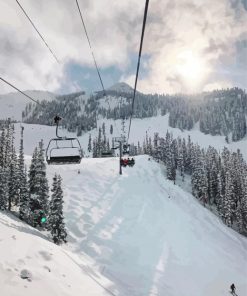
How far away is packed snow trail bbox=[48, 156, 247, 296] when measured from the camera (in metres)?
38.2

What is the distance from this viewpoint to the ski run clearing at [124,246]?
1741 centimetres

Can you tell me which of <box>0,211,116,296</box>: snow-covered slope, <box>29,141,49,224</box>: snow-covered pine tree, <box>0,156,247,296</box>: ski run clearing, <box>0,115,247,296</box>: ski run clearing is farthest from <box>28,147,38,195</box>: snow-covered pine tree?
<box>0,211,116,296</box>: snow-covered slope

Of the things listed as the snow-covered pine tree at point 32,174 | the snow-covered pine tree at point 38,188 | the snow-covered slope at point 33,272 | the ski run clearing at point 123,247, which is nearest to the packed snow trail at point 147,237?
the ski run clearing at point 123,247

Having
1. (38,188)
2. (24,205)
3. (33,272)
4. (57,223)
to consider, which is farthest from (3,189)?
(33,272)

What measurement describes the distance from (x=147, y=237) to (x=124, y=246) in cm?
556

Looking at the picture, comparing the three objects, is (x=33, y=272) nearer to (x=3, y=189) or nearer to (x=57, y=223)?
(x=57, y=223)

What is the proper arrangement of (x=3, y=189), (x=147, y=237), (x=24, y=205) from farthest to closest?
1. (x=3, y=189)
2. (x=147, y=237)
3. (x=24, y=205)

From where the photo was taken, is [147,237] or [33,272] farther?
[147,237]

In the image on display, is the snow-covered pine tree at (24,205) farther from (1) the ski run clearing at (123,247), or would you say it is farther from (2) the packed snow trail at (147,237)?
(2) the packed snow trail at (147,237)

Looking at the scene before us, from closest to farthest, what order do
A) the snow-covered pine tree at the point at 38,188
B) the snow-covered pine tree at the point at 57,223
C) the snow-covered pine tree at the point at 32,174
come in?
the snow-covered pine tree at the point at 57,223 < the snow-covered pine tree at the point at 38,188 < the snow-covered pine tree at the point at 32,174

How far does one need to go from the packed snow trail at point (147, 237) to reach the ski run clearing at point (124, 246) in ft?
0.49

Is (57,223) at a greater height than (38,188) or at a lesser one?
lesser

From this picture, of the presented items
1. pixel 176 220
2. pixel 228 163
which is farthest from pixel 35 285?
pixel 228 163

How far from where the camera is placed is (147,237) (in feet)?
163
